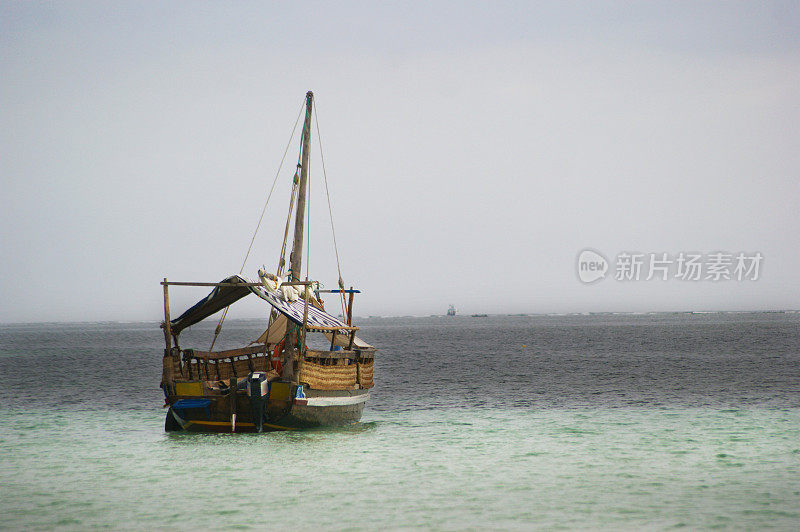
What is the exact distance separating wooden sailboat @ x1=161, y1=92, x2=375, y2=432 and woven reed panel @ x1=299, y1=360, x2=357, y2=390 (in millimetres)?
35

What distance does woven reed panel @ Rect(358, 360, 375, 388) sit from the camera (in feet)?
92.5

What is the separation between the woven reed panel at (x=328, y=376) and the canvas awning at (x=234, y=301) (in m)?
1.50

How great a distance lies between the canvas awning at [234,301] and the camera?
84.2ft

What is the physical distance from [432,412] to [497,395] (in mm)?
9227

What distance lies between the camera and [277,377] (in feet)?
84.6

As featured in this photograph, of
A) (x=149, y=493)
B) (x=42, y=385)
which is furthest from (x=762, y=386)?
(x=42, y=385)

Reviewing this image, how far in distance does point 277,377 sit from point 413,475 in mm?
8210

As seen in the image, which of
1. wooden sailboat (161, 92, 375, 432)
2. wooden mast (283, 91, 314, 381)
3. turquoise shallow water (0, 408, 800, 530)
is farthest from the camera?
wooden mast (283, 91, 314, 381)

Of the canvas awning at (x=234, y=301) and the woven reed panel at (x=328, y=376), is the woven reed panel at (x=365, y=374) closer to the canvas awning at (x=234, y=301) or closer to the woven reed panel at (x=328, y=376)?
the woven reed panel at (x=328, y=376)

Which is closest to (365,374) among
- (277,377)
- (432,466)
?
(277,377)

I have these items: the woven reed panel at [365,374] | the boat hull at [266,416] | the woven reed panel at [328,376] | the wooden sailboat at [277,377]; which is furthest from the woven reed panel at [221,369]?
the woven reed panel at [365,374]

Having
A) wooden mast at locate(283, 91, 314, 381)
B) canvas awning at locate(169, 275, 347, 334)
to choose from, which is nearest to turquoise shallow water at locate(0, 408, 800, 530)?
canvas awning at locate(169, 275, 347, 334)

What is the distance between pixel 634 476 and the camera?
61.6 ft

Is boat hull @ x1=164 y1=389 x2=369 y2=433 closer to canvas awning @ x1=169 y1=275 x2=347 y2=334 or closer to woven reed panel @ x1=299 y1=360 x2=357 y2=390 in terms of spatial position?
woven reed panel @ x1=299 y1=360 x2=357 y2=390
